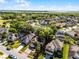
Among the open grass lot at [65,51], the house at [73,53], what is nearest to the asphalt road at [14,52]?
the open grass lot at [65,51]

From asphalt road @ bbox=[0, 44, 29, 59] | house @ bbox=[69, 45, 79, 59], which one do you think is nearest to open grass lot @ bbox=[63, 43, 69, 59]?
house @ bbox=[69, 45, 79, 59]

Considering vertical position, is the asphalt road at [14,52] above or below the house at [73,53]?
below

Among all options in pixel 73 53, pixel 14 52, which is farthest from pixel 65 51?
pixel 14 52

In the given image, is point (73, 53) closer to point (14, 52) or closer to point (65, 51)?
point (65, 51)

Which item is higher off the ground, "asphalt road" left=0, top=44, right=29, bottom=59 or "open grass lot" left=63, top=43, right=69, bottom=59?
"open grass lot" left=63, top=43, right=69, bottom=59

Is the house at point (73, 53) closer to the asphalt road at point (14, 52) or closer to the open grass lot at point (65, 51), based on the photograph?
the open grass lot at point (65, 51)

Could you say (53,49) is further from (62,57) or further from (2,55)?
(2,55)

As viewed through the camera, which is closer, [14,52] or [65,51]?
[65,51]

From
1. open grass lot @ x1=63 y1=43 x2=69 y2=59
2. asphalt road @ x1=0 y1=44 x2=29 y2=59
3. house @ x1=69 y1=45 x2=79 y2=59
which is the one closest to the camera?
house @ x1=69 y1=45 x2=79 y2=59

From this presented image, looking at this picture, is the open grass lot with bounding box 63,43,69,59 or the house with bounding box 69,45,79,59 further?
the open grass lot with bounding box 63,43,69,59

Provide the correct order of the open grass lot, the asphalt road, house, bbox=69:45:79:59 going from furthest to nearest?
the asphalt road, the open grass lot, house, bbox=69:45:79:59

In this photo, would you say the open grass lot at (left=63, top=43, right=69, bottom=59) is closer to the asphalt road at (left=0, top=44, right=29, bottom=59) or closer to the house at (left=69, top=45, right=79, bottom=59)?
the house at (left=69, top=45, right=79, bottom=59)
